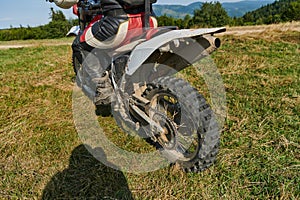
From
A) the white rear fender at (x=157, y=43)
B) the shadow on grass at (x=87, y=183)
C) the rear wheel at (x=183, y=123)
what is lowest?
the shadow on grass at (x=87, y=183)

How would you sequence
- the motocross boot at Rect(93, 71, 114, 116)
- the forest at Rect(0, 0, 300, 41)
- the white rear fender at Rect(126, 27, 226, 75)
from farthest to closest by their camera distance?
the forest at Rect(0, 0, 300, 41) → the motocross boot at Rect(93, 71, 114, 116) → the white rear fender at Rect(126, 27, 226, 75)

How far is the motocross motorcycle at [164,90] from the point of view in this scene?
5.81ft

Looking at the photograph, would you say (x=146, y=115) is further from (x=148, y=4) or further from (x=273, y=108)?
(x=273, y=108)

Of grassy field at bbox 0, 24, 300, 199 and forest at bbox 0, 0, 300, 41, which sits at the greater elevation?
forest at bbox 0, 0, 300, 41

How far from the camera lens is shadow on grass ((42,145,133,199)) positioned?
1.80 m

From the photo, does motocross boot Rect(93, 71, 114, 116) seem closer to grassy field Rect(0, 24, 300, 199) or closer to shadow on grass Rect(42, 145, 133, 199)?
grassy field Rect(0, 24, 300, 199)

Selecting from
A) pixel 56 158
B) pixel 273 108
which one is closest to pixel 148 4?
pixel 56 158

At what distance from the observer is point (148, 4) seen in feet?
6.92

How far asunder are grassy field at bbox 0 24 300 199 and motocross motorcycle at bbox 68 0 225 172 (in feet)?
0.77

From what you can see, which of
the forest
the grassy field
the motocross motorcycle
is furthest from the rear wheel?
the forest

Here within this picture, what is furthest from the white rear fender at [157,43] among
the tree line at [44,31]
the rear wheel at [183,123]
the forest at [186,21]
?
the tree line at [44,31]

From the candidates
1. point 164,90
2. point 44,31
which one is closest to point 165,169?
point 164,90

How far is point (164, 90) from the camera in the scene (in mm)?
1924

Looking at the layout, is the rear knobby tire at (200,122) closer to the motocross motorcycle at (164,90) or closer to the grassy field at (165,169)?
the motocross motorcycle at (164,90)
